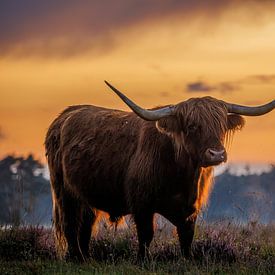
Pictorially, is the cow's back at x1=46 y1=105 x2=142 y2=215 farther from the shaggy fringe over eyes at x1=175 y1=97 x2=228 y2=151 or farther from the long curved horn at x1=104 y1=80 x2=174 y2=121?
the shaggy fringe over eyes at x1=175 y1=97 x2=228 y2=151

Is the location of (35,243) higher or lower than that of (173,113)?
lower

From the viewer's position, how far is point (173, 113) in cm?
911

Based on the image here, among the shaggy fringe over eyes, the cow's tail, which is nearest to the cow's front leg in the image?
the shaggy fringe over eyes

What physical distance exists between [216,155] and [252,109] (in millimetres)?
1372

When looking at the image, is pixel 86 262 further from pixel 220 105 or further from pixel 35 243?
pixel 220 105

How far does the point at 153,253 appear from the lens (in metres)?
9.84

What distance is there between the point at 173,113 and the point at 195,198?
3.15ft

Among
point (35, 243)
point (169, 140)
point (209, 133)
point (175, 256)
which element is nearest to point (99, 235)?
point (35, 243)

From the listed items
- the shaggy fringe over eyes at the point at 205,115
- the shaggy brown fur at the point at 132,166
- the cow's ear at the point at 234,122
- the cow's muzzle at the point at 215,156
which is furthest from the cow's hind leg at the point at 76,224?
the cow's muzzle at the point at 215,156

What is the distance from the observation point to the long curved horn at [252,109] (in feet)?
31.1

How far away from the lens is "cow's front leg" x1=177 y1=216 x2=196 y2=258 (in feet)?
31.1

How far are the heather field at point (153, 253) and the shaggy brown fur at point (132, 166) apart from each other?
0.27 metres

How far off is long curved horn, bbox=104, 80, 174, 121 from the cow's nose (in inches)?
33.7

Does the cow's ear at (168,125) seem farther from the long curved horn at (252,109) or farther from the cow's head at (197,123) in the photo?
the long curved horn at (252,109)
